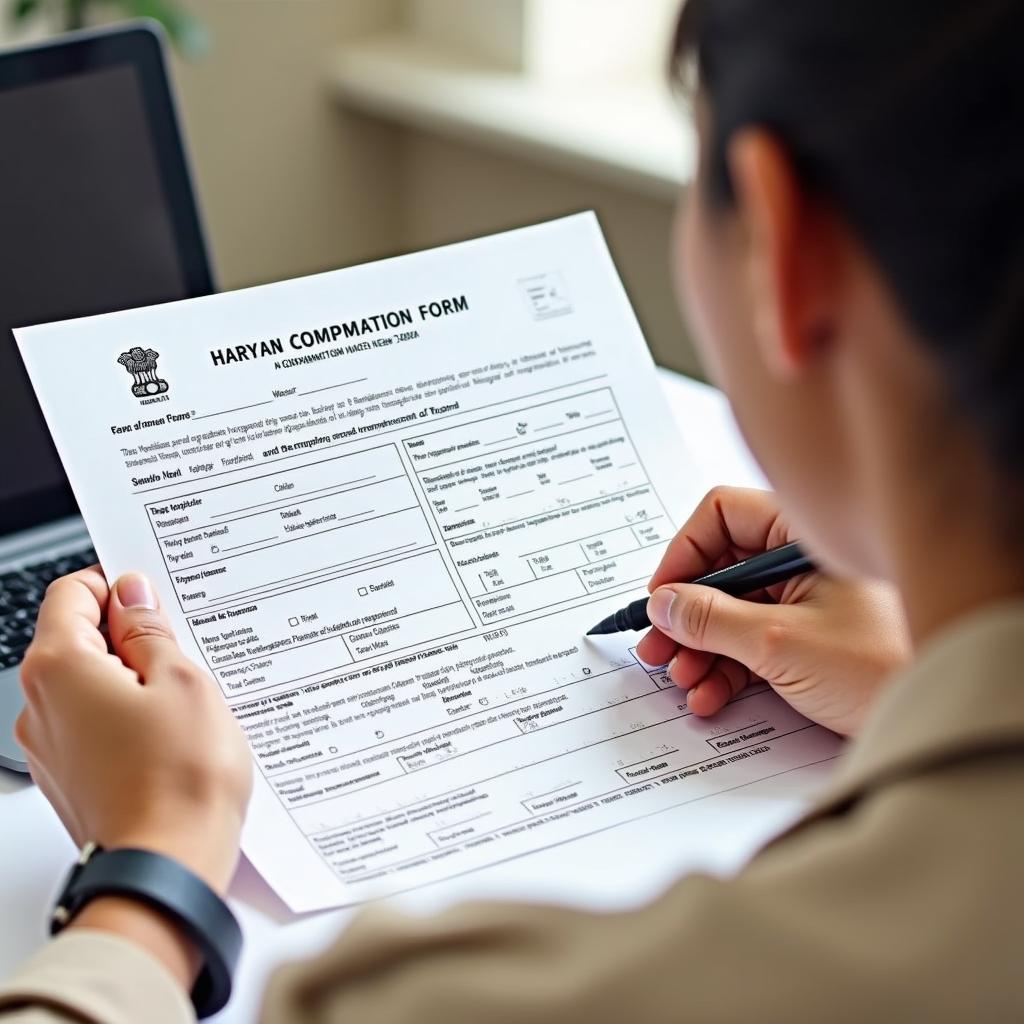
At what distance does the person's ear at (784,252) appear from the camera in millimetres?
406

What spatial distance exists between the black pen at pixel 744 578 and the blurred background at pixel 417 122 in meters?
0.84

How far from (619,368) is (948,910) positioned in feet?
1.59

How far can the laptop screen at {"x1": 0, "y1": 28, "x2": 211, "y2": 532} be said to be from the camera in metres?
0.89

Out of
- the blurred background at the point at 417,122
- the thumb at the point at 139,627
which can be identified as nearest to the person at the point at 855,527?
the thumb at the point at 139,627

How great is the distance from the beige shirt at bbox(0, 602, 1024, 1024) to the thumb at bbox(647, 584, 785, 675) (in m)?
0.27

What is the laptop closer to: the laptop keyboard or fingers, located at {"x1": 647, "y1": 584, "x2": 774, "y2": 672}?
the laptop keyboard

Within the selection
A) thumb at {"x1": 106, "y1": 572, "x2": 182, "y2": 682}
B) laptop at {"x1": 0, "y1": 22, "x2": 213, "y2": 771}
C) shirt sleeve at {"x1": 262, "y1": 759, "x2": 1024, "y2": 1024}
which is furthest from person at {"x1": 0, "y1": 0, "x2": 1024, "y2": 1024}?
laptop at {"x1": 0, "y1": 22, "x2": 213, "y2": 771}

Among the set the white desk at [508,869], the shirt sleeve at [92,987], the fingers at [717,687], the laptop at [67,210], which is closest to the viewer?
the shirt sleeve at [92,987]

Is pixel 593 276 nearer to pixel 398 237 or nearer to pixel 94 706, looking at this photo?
pixel 94 706

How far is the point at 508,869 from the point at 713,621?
177 mm

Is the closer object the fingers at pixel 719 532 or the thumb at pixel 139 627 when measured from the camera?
the thumb at pixel 139 627

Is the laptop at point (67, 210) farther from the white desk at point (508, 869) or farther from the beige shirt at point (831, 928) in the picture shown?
the beige shirt at point (831, 928)

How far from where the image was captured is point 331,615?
686 mm

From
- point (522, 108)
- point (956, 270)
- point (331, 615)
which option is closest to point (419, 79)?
point (522, 108)
